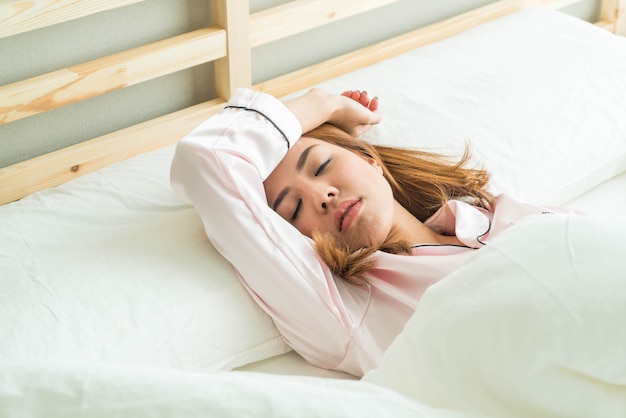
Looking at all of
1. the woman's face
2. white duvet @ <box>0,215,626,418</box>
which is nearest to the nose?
the woman's face

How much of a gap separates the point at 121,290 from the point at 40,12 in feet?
1.58

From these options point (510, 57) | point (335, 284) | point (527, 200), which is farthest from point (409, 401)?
point (510, 57)

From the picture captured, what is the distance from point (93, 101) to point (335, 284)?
606 millimetres

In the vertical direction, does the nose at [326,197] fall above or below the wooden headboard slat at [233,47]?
below

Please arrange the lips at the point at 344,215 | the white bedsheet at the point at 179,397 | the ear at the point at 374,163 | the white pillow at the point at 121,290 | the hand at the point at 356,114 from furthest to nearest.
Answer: the hand at the point at 356,114 < the ear at the point at 374,163 < the lips at the point at 344,215 < the white pillow at the point at 121,290 < the white bedsheet at the point at 179,397

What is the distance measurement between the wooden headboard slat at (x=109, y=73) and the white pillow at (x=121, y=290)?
16 cm

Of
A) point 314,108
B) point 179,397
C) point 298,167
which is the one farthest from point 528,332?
point 314,108

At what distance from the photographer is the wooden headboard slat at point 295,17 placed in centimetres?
164

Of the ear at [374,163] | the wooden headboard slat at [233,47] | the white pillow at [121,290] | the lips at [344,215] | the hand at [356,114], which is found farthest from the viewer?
the wooden headboard slat at [233,47]

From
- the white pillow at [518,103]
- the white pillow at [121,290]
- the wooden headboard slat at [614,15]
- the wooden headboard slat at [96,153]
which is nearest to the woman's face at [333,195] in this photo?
the white pillow at [121,290]

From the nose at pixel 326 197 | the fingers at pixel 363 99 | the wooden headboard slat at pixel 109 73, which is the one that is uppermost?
the wooden headboard slat at pixel 109 73

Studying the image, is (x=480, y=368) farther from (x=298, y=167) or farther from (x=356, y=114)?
(x=356, y=114)

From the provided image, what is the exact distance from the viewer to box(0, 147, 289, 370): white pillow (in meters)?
1.11

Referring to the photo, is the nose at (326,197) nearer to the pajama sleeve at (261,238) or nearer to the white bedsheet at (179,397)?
the pajama sleeve at (261,238)
